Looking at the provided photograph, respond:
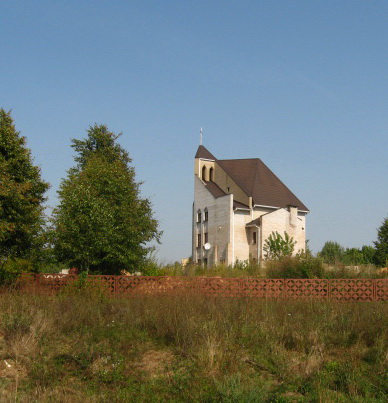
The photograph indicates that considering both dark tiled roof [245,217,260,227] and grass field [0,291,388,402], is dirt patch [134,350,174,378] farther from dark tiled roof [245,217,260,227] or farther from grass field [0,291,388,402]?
dark tiled roof [245,217,260,227]

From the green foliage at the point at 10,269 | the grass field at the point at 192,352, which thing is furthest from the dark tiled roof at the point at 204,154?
the grass field at the point at 192,352

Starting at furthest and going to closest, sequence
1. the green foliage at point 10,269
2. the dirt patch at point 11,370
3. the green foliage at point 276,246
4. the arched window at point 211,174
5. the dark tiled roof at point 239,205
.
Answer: the arched window at point 211,174, the dark tiled roof at point 239,205, the green foliage at point 276,246, the green foliage at point 10,269, the dirt patch at point 11,370

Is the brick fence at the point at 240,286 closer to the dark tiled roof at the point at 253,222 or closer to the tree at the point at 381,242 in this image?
the dark tiled roof at the point at 253,222

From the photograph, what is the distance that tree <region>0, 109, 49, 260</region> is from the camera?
19172mm

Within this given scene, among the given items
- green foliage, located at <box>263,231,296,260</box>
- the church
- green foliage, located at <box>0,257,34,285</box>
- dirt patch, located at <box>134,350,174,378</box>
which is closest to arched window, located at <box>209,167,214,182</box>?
the church

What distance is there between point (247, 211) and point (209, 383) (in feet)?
116

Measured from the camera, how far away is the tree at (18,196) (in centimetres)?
1917

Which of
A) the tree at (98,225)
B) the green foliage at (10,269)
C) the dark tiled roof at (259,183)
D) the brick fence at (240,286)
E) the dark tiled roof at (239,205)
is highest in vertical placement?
the dark tiled roof at (259,183)

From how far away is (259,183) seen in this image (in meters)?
47.3

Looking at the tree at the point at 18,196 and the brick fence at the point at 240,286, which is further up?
the tree at the point at 18,196

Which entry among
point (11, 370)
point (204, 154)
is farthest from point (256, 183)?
point (11, 370)

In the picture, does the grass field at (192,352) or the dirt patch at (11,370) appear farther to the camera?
the dirt patch at (11,370)

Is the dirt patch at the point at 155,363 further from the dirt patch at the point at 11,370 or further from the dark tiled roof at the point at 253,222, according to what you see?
the dark tiled roof at the point at 253,222

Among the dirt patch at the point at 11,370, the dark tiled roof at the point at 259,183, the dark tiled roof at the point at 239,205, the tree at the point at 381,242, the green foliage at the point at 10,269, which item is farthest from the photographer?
the tree at the point at 381,242
